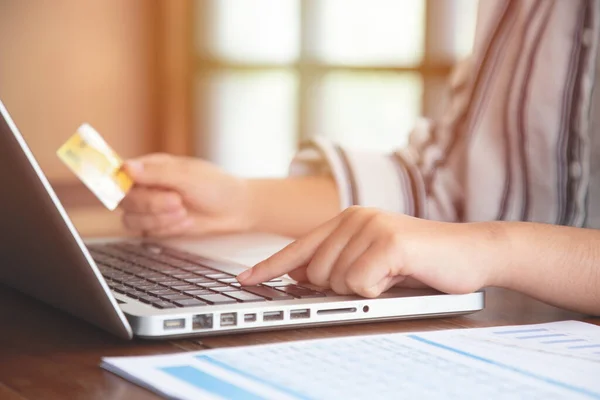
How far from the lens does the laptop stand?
60 centimetres

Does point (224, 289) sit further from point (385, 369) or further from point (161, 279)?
point (385, 369)

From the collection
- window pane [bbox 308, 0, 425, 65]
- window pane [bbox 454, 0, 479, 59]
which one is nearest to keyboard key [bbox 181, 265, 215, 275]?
window pane [bbox 454, 0, 479, 59]

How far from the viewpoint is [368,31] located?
10.1 feet

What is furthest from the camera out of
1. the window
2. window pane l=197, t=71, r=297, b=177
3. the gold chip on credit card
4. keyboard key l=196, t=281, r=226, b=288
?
window pane l=197, t=71, r=297, b=177

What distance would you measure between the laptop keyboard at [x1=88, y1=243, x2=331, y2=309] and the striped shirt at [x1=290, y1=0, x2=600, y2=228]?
0.44 metres

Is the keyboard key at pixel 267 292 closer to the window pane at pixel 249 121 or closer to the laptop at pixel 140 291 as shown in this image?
the laptop at pixel 140 291

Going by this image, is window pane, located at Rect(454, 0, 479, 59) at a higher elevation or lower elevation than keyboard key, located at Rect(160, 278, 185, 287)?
higher

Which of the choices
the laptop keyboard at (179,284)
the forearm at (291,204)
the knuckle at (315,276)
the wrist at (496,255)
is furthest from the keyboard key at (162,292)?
the forearm at (291,204)

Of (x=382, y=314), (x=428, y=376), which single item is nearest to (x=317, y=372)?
(x=428, y=376)

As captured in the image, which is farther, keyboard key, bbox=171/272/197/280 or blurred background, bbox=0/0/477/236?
blurred background, bbox=0/0/477/236

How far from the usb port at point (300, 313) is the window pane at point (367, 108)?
236cm

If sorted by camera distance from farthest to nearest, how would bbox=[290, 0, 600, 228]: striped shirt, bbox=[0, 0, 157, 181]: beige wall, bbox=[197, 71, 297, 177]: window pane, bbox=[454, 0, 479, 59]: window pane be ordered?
bbox=[197, 71, 297, 177]: window pane, bbox=[0, 0, 157, 181]: beige wall, bbox=[454, 0, 479, 59]: window pane, bbox=[290, 0, 600, 228]: striped shirt

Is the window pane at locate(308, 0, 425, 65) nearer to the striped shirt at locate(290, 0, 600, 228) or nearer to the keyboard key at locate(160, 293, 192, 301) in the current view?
the striped shirt at locate(290, 0, 600, 228)

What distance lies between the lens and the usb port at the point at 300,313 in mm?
673
